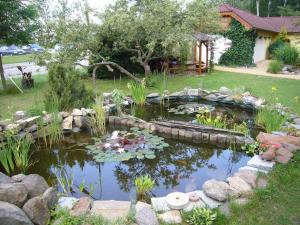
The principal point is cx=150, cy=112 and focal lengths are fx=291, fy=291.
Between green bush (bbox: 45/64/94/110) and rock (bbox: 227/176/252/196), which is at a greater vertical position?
green bush (bbox: 45/64/94/110)

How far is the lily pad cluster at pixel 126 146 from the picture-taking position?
5012 mm

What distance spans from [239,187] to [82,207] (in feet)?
6.18

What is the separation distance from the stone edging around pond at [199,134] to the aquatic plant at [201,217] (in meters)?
2.56

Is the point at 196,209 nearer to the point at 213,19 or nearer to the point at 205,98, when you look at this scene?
the point at 205,98

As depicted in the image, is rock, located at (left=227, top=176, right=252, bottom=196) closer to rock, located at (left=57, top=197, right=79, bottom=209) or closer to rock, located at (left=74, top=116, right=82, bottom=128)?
rock, located at (left=57, top=197, right=79, bottom=209)

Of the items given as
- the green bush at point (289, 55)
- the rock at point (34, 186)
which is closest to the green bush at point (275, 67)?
the green bush at point (289, 55)

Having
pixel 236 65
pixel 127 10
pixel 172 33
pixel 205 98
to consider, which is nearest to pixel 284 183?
pixel 205 98

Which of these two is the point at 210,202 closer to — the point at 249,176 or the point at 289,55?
the point at 249,176

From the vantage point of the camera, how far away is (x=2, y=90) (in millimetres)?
9992

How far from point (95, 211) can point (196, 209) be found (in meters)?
1.09

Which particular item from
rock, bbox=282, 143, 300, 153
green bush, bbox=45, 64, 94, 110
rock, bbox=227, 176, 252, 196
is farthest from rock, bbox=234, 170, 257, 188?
green bush, bbox=45, 64, 94, 110

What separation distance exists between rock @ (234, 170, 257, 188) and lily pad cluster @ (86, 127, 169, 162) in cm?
159

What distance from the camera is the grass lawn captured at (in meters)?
7.96

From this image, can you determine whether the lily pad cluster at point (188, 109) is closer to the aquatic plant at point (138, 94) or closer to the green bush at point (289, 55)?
the aquatic plant at point (138, 94)
